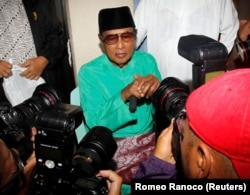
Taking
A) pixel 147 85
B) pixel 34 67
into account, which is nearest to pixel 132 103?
pixel 147 85

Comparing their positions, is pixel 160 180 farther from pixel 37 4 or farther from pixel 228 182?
pixel 37 4

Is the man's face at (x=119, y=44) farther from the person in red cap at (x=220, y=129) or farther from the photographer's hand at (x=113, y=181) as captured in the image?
the person in red cap at (x=220, y=129)

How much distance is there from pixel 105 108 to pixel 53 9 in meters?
1.05

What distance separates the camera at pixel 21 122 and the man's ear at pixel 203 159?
0.76m

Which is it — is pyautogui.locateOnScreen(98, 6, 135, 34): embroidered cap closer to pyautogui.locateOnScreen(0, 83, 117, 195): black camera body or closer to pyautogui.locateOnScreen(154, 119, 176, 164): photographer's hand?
pyautogui.locateOnScreen(0, 83, 117, 195): black camera body

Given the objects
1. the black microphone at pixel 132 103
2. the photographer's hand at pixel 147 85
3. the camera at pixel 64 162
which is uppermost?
the photographer's hand at pixel 147 85

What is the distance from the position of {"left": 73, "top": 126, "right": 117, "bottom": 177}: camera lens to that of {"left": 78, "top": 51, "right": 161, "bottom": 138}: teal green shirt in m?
0.32

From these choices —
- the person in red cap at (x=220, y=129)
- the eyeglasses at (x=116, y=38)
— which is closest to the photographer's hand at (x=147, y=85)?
the eyeglasses at (x=116, y=38)

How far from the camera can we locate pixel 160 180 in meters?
1.09

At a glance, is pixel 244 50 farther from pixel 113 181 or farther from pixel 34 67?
A: pixel 34 67

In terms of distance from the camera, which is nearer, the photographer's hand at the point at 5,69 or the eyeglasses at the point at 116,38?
the eyeglasses at the point at 116,38

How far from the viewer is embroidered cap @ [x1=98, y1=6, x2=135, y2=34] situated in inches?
66.1

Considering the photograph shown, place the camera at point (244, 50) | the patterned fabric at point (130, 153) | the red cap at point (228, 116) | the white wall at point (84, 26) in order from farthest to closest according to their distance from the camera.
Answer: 1. the white wall at point (84, 26)
2. the patterned fabric at point (130, 153)
3. the camera at point (244, 50)
4. the red cap at point (228, 116)

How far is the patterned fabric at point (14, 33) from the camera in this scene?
1866mm
